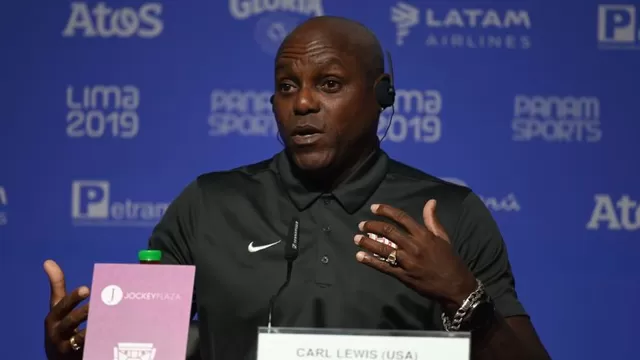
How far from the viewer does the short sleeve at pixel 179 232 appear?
2.04 meters

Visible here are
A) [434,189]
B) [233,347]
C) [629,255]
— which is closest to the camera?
[233,347]

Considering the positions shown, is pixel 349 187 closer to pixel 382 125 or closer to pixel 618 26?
pixel 382 125

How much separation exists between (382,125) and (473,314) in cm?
160

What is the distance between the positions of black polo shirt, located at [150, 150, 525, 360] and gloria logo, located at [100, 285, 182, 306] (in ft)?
1.29

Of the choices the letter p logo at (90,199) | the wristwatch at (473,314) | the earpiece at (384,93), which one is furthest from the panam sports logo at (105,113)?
the wristwatch at (473,314)

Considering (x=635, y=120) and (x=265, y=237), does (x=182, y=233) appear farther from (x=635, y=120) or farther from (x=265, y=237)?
(x=635, y=120)

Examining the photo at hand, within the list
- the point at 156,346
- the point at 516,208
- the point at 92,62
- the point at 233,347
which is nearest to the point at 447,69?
the point at 516,208

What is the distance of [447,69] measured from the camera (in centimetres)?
318

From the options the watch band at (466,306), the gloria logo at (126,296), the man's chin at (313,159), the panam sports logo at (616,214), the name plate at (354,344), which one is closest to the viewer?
the name plate at (354,344)

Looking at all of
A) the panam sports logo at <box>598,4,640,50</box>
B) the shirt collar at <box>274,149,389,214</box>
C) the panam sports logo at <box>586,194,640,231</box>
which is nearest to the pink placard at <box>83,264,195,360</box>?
the shirt collar at <box>274,149,389,214</box>

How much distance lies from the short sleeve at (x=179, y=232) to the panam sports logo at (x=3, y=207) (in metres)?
1.30

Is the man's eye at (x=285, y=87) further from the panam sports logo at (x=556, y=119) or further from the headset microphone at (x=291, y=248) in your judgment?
the panam sports logo at (x=556, y=119)

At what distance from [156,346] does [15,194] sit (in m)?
1.85

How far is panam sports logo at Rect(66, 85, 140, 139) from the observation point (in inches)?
127
